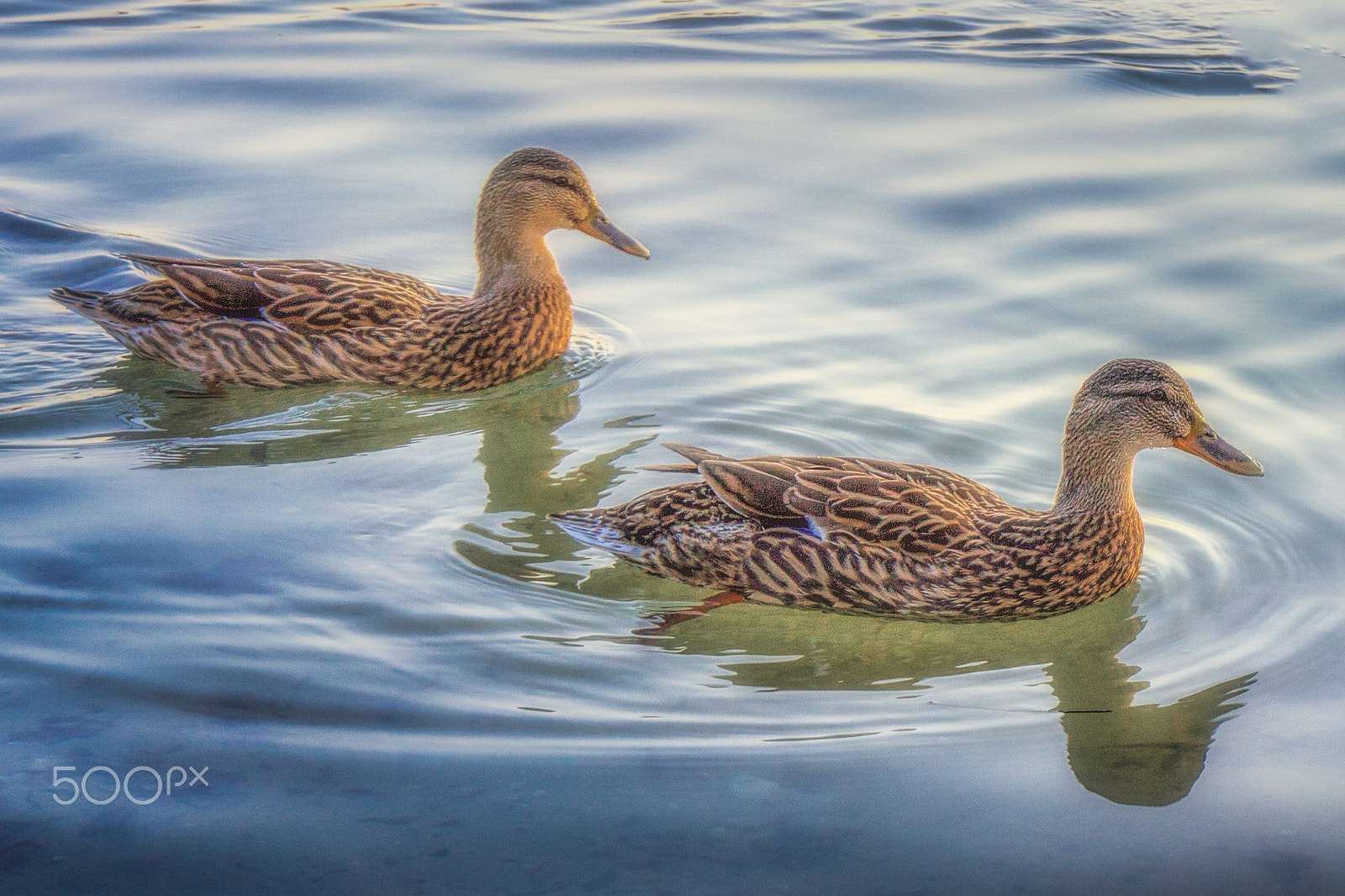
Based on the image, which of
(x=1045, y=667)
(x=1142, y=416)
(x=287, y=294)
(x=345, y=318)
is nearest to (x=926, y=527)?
(x=1045, y=667)

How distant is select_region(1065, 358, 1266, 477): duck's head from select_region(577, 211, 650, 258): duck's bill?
10.2 feet

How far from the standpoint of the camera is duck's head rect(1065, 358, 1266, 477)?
5.41 m

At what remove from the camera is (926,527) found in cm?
528

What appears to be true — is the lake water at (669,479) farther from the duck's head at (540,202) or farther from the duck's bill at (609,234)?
the duck's head at (540,202)

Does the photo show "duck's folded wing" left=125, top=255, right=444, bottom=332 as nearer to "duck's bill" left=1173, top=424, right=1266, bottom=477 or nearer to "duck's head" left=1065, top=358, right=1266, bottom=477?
"duck's head" left=1065, top=358, right=1266, bottom=477

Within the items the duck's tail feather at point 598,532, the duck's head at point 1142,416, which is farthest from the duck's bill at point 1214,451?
the duck's tail feather at point 598,532

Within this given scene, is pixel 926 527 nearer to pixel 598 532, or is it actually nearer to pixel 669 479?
pixel 598 532

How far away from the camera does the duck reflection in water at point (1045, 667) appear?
4555 mm

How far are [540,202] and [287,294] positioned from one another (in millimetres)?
1432

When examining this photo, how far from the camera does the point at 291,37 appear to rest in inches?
530

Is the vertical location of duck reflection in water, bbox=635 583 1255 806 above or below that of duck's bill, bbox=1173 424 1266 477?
below

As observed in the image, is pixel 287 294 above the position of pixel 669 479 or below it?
above

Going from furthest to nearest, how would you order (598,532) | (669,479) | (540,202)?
(540,202) → (669,479) → (598,532)

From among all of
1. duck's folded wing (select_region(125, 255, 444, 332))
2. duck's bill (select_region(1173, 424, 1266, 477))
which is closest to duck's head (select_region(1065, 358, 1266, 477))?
duck's bill (select_region(1173, 424, 1266, 477))
